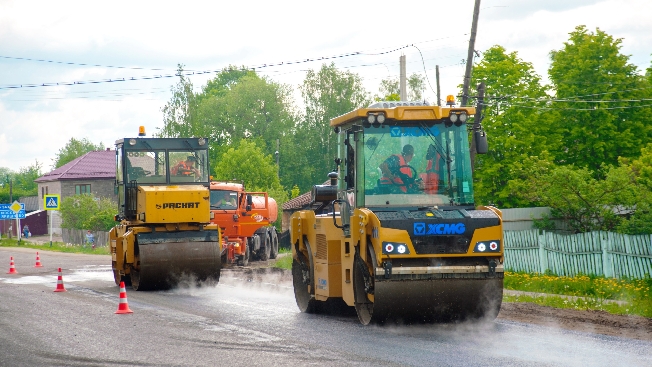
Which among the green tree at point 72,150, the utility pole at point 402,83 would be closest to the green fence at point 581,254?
the utility pole at point 402,83

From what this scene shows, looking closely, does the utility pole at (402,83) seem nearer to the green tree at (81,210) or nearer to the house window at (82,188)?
the green tree at (81,210)

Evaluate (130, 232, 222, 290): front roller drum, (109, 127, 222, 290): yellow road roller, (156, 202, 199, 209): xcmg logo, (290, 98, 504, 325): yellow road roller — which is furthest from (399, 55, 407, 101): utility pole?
(290, 98, 504, 325): yellow road roller

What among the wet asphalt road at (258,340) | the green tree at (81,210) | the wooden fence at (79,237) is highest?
the green tree at (81,210)

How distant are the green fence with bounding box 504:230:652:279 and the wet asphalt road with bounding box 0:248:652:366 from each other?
8.79 m

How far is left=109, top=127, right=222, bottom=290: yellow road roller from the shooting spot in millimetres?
18438

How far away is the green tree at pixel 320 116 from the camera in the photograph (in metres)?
75.2

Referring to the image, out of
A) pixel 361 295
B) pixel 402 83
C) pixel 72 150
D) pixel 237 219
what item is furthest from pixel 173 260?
pixel 72 150

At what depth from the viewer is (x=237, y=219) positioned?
28.4m

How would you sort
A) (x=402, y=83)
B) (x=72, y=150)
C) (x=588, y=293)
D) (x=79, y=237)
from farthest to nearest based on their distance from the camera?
(x=72, y=150), (x=79, y=237), (x=402, y=83), (x=588, y=293)

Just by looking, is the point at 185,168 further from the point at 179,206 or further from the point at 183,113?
the point at 183,113

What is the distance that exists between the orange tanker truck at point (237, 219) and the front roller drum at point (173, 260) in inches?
339

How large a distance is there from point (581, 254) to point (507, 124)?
823 inches

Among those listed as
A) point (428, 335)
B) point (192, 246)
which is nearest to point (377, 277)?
point (428, 335)

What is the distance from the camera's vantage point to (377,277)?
10648 millimetres
